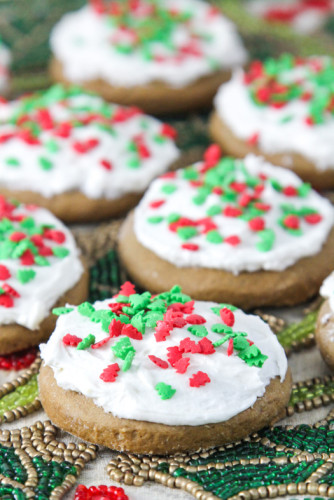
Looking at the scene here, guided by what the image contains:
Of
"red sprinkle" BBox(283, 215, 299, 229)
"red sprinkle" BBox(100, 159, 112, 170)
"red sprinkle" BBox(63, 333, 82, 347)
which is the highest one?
"red sprinkle" BBox(63, 333, 82, 347)

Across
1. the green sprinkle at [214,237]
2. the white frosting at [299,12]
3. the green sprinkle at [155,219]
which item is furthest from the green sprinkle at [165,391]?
the white frosting at [299,12]

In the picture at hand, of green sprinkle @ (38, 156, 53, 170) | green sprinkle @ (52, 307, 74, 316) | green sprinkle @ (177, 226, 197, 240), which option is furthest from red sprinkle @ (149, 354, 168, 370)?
green sprinkle @ (38, 156, 53, 170)

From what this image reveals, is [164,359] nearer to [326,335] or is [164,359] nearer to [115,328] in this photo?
[115,328]

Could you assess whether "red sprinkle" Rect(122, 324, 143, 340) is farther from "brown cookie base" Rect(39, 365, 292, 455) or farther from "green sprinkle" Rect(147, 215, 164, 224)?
"green sprinkle" Rect(147, 215, 164, 224)

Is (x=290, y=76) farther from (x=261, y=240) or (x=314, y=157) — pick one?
(x=261, y=240)

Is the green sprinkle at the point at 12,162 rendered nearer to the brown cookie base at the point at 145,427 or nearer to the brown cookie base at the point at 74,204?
the brown cookie base at the point at 74,204

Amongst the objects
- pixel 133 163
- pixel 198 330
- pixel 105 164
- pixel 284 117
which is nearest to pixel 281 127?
pixel 284 117

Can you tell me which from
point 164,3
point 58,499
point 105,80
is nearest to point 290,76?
point 105,80
